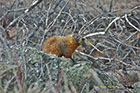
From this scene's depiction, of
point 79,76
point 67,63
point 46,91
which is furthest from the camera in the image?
point 67,63

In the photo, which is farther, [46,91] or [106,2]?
[106,2]

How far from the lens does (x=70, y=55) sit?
10.6 feet

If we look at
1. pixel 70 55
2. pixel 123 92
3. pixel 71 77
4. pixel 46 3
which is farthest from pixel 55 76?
pixel 46 3

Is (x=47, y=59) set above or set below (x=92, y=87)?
above

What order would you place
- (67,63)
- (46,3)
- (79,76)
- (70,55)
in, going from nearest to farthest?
(79,76), (67,63), (70,55), (46,3)

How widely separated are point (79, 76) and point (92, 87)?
189 mm

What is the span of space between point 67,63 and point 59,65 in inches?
5.4

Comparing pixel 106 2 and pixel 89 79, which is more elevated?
pixel 106 2

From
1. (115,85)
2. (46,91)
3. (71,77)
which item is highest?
(46,91)

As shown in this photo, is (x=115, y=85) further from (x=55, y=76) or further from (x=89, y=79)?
(x=55, y=76)

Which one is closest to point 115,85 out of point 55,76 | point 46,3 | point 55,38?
point 55,76

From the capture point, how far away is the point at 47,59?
82.1 inches

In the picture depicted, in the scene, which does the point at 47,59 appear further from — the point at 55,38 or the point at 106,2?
the point at 106,2

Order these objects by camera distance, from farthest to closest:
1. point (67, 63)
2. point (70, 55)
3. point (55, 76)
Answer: point (70, 55)
point (67, 63)
point (55, 76)
